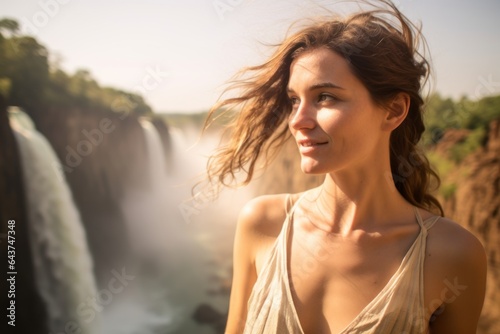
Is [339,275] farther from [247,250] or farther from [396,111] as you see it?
[396,111]

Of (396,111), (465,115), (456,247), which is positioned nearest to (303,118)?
(396,111)

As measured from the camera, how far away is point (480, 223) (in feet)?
12.1

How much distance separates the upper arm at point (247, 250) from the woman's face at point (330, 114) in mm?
334

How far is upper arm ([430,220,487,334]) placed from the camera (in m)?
1.25

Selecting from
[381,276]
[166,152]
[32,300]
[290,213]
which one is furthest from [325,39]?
[32,300]

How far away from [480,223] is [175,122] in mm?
2993

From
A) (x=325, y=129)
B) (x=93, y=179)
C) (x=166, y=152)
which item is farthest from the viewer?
(x=166, y=152)

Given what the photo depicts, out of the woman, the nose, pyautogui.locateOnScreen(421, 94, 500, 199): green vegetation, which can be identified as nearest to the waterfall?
the woman

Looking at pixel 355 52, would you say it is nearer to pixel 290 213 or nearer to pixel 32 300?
pixel 290 213

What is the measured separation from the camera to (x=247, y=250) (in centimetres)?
147

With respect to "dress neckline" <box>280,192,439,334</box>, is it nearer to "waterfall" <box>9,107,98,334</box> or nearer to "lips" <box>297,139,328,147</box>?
"lips" <box>297,139,328,147</box>

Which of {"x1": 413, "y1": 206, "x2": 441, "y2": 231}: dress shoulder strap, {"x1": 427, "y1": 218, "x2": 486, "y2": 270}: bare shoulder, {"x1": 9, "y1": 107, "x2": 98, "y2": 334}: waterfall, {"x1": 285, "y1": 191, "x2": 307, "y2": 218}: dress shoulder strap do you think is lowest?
{"x1": 9, "y1": 107, "x2": 98, "y2": 334}: waterfall

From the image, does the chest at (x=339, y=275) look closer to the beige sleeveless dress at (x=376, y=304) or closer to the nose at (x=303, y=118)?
the beige sleeveless dress at (x=376, y=304)

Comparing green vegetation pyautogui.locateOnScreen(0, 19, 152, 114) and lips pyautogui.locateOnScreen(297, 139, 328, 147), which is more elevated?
lips pyautogui.locateOnScreen(297, 139, 328, 147)
